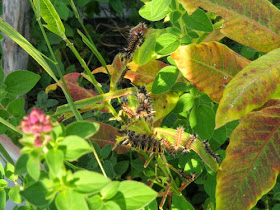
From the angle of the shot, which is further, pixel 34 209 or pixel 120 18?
pixel 120 18

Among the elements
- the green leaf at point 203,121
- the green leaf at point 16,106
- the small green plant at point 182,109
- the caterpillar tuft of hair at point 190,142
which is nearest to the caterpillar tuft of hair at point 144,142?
the small green plant at point 182,109

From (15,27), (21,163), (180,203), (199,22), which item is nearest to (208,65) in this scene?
(199,22)

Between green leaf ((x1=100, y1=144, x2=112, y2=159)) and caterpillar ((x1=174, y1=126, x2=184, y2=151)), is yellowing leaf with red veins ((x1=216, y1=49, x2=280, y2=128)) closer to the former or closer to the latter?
caterpillar ((x1=174, y1=126, x2=184, y2=151))

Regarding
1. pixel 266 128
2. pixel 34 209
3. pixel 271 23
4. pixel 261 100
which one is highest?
pixel 271 23

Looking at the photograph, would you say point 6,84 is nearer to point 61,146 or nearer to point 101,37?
point 61,146

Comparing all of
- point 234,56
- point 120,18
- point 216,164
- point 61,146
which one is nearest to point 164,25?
point 120,18

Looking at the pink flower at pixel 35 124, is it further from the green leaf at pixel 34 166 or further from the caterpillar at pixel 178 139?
the caterpillar at pixel 178 139

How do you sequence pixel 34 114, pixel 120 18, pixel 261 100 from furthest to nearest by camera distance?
pixel 120 18
pixel 261 100
pixel 34 114
